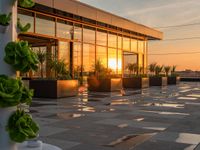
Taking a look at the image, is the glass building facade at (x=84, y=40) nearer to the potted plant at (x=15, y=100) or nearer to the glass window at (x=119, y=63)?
the glass window at (x=119, y=63)

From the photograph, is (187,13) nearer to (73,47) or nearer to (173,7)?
(173,7)

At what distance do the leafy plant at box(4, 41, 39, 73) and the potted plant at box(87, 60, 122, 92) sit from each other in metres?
17.0

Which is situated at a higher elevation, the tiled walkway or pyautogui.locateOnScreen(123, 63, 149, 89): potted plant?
pyautogui.locateOnScreen(123, 63, 149, 89): potted plant

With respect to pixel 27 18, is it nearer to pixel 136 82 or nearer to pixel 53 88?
pixel 53 88

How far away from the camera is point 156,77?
28.0m

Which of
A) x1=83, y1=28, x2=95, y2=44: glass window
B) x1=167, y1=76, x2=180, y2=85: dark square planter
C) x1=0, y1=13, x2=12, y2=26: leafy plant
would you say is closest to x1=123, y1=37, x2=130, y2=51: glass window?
x1=167, y1=76, x2=180, y2=85: dark square planter

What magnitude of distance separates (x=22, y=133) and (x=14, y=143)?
0.28 meters

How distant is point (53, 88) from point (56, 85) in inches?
8.8

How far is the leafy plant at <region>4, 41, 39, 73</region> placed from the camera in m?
2.98

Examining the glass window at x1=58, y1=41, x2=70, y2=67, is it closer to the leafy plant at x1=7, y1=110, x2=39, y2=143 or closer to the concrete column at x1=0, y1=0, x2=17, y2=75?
the concrete column at x1=0, y1=0, x2=17, y2=75

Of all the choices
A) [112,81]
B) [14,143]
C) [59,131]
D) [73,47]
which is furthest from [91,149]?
[73,47]

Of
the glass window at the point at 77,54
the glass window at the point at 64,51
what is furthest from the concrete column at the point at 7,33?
the glass window at the point at 77,54

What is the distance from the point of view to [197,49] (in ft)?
126

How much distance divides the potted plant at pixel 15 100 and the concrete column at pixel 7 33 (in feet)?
0.25
